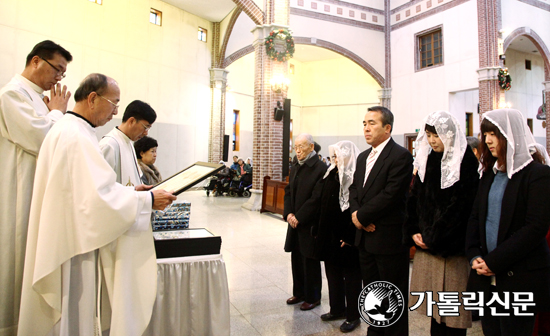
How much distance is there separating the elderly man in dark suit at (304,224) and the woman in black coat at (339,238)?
15 cm

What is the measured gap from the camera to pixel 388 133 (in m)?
2.47

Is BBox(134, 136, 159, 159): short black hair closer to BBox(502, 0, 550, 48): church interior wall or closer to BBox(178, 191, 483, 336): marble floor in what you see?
BBox(178, 191, 483, 336): marble floor

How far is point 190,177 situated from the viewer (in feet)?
5.82

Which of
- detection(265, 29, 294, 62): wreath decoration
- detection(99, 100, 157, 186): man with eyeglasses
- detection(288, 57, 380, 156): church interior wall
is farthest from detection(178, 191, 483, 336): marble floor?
detection(288, 57, 380, 156): church interior wall

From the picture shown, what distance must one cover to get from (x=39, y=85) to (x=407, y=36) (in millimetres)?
13351

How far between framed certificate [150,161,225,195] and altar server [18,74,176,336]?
0.07 meters

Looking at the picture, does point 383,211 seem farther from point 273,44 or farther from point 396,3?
point 396,3

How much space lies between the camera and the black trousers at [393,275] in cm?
220

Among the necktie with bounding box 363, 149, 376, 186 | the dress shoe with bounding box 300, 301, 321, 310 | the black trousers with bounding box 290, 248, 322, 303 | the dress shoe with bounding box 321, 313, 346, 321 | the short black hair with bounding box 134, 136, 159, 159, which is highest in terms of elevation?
the short black hair with bounding box 134, 136, 159, 159

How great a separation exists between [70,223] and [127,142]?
68cm

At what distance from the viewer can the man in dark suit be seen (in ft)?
7.39

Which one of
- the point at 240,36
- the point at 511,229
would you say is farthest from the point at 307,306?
the point at 240,36

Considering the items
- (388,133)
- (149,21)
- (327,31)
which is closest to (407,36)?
(327,31)

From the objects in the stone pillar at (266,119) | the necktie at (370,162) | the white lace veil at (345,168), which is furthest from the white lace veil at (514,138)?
the stone pillar at (266,119)
